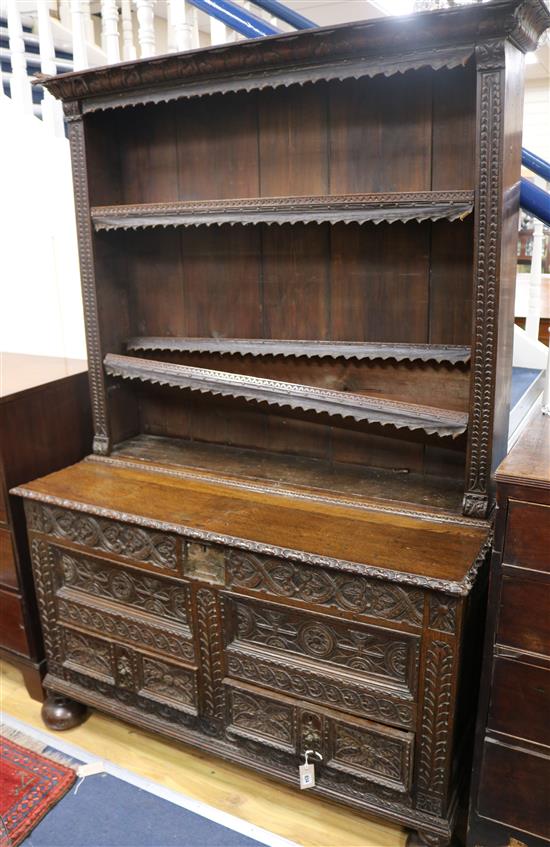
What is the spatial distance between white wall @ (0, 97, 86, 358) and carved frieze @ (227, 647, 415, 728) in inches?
53.2

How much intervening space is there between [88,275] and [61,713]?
1344mm

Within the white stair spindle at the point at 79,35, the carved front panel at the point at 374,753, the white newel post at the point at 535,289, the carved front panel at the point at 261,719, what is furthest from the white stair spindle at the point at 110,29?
the carved front panel at the point at 374,753

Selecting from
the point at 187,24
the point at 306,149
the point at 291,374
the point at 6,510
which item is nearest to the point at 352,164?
the point at 306,149

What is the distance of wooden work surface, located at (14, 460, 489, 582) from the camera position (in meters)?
1.45

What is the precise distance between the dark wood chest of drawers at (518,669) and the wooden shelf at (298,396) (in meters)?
0.22

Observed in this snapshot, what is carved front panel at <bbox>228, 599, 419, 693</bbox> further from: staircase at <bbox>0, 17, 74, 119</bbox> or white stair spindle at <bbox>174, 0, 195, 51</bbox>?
staircase at <bbox>0, 17, 74, 119</bbox>

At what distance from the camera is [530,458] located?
1.37m

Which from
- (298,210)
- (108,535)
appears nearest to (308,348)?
(298,210)

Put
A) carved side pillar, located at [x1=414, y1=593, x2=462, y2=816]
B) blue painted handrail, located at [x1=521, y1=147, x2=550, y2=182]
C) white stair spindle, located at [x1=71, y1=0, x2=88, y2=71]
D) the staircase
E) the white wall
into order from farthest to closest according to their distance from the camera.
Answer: the staircase, the white wall, white stair spindle, located at [x1=71, y1=0, x2=88, y2=71], blue painted handrail, located at [x1=521, y1=147, x2=550, y2=182], carved side pillar, located at [x1=414, y1=593, x2=462, y2=816]

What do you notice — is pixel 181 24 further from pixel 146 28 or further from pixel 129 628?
pixel 129 628

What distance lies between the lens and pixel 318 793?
1654mm

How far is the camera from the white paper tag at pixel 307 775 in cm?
164

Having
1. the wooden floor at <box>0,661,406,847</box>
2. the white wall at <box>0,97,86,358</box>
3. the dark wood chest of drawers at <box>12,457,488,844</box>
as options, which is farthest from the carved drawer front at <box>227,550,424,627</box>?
the white wall at <box>0,97,86,358</box>

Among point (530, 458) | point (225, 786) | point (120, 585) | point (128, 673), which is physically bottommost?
point (225, 786)
